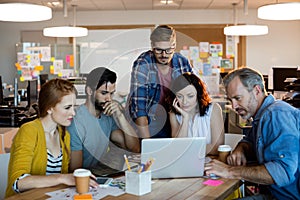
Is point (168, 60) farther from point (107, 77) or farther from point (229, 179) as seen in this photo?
point (229, 179)

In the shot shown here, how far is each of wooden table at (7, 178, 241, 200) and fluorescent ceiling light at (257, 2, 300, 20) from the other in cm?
198

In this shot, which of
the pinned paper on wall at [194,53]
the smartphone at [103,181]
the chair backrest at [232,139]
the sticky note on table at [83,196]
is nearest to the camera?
the sticky note on table at [83,196]

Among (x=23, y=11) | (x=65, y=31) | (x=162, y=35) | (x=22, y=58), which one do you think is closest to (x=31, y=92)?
(x=65, y=31)

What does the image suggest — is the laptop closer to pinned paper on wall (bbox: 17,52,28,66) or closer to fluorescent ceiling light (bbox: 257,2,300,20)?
fluorescent ceiling light (bbox: 257,2,300,20)

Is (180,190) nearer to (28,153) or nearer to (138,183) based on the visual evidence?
(138,183)

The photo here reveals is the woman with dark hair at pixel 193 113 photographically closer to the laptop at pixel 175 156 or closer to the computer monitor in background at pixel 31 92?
the laptop at pixel 175 156

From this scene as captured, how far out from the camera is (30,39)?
734 centimetres

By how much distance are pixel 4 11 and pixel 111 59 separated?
1.45 meters

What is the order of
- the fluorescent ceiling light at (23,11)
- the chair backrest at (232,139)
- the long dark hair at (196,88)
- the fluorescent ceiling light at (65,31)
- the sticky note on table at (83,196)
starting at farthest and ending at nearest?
the fluorescent ceiling light at (65,31) < the fluorescent ceiling light at (23,11) < the chair backrest at (232,139) < the long dark hair at (196,88) < the sticky note on table at (83,196)

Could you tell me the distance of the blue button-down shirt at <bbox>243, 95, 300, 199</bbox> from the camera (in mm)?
1701

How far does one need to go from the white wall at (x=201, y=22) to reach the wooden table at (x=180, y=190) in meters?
5.78

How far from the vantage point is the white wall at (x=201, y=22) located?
7.23 meters

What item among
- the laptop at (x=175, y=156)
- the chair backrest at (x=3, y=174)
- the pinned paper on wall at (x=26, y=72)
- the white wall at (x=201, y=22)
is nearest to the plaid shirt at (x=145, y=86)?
the laptop at (x=175, y=156)

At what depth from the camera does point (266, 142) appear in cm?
181
